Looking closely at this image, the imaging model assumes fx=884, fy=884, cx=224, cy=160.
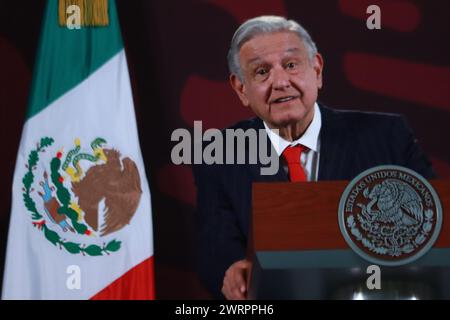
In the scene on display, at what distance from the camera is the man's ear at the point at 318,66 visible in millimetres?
4414

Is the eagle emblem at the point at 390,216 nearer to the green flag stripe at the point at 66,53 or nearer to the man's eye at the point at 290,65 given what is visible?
the man's eye at the point at 290,65

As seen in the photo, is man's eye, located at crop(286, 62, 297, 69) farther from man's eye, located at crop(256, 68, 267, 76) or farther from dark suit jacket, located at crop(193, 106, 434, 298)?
dark suit jacket, located at crop(193, 106, 434, 298)

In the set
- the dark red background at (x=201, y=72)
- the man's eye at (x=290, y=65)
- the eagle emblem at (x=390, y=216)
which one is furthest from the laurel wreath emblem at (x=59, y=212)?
the eagle emblem at (x=390, y=216)

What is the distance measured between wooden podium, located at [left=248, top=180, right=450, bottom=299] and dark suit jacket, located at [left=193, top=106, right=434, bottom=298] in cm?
176

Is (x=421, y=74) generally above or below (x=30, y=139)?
above

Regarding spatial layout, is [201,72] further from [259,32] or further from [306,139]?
[306,139]

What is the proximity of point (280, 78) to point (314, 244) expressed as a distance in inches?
81.4

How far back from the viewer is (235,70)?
4.49 meters

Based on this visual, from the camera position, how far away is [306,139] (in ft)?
13.8

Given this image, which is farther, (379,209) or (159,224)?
(159,224)
